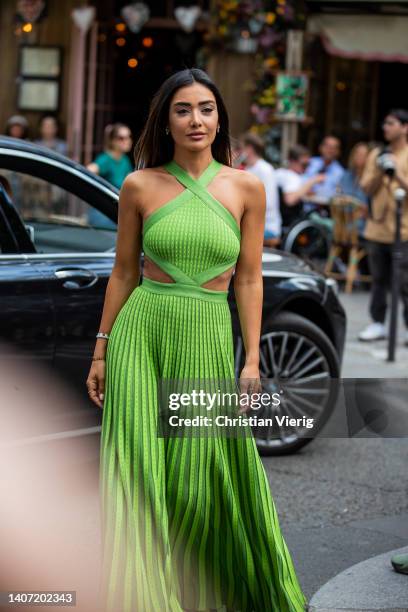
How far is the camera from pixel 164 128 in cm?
412

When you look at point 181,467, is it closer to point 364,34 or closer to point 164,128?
point 164,128

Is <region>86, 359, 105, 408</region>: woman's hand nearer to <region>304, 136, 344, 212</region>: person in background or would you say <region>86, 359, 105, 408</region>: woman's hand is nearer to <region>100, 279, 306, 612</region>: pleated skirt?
<region>100, 279, 306, 612</region>: pleated skirt

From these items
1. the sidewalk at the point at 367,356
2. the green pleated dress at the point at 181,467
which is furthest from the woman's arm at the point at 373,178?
the green pleated dress at the point at 181,467

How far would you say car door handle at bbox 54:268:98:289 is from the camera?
596cm

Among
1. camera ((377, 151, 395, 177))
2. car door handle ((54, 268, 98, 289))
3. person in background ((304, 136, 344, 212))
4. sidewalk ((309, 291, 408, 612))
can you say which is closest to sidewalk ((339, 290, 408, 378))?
camera ((377, 151, 395, 177))

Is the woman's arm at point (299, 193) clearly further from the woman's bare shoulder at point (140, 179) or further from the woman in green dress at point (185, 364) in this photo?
the woman's bare shoulder at point (140, 179)

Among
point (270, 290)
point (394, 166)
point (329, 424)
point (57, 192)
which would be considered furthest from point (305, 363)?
point (57, 192)

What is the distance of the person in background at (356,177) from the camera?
15.0 metres

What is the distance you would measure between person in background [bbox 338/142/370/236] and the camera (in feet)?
12.1

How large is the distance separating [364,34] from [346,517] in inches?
391

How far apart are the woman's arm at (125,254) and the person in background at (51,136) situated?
38.5 ft

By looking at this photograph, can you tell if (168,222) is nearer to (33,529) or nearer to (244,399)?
(244,399)

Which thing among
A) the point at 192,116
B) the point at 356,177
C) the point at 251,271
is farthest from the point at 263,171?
the point at 192,116

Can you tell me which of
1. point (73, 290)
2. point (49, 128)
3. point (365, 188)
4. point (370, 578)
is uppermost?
point (49, 128)
